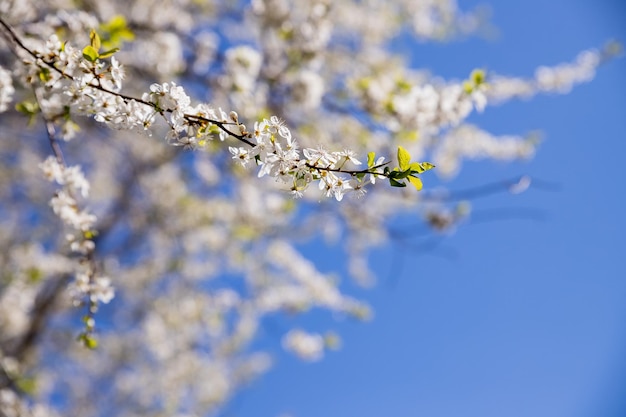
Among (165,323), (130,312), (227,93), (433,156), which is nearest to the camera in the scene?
(227,93)

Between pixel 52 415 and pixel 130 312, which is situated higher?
pixel 130 312

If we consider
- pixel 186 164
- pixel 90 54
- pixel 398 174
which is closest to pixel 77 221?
pixel 90 54

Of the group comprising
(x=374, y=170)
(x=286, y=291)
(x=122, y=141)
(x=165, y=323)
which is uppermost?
(x=122, y=141)

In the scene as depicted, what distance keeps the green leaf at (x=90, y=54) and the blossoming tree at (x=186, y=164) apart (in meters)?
0.01

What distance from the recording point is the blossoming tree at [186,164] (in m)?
1.52

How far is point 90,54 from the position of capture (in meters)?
1.42

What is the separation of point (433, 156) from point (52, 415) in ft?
18.4

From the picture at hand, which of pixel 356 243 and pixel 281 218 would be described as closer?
pixel 281 218

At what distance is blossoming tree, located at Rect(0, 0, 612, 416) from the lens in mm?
1521

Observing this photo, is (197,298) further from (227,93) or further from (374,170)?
(374,170)

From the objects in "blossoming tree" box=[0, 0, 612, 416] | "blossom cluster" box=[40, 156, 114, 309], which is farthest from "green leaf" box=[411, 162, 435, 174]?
"blossom cluster" box=[40, 156, 114, 309]

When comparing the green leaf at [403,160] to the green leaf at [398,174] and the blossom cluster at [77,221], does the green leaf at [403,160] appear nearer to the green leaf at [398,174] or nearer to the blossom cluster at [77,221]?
the green leaf at [398,174]

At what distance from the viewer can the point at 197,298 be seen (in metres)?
6.59

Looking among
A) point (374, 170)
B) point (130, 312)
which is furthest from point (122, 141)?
point (374, 170)
